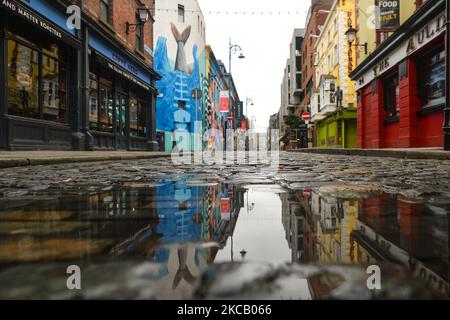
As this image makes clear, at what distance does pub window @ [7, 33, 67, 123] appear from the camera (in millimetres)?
10039

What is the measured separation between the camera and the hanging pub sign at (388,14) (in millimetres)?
15812

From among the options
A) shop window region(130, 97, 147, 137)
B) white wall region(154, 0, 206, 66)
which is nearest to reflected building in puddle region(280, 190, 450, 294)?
shop window region(130, 97, 147, 137)

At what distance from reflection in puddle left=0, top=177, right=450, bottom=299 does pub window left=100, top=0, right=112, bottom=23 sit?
1540 cm

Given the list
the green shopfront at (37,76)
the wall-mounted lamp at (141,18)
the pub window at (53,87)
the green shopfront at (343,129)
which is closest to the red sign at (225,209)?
the green shopfront at (37,76)

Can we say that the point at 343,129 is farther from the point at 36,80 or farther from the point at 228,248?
the point at 228,248

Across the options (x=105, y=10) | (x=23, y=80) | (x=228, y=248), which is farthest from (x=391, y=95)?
(x=228, y=248)

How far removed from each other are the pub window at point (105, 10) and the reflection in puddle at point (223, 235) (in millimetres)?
15399

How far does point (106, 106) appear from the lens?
1614 centimetres

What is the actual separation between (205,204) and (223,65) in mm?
63014

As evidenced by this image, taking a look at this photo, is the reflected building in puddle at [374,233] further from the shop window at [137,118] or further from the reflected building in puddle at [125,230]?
the shop window at [137,118]

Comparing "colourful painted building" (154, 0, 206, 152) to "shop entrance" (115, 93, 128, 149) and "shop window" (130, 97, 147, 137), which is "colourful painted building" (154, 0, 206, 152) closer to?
"shop window" (130, 97, 147, 137)

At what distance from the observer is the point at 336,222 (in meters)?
1.52

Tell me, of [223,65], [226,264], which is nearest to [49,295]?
[226,264]
